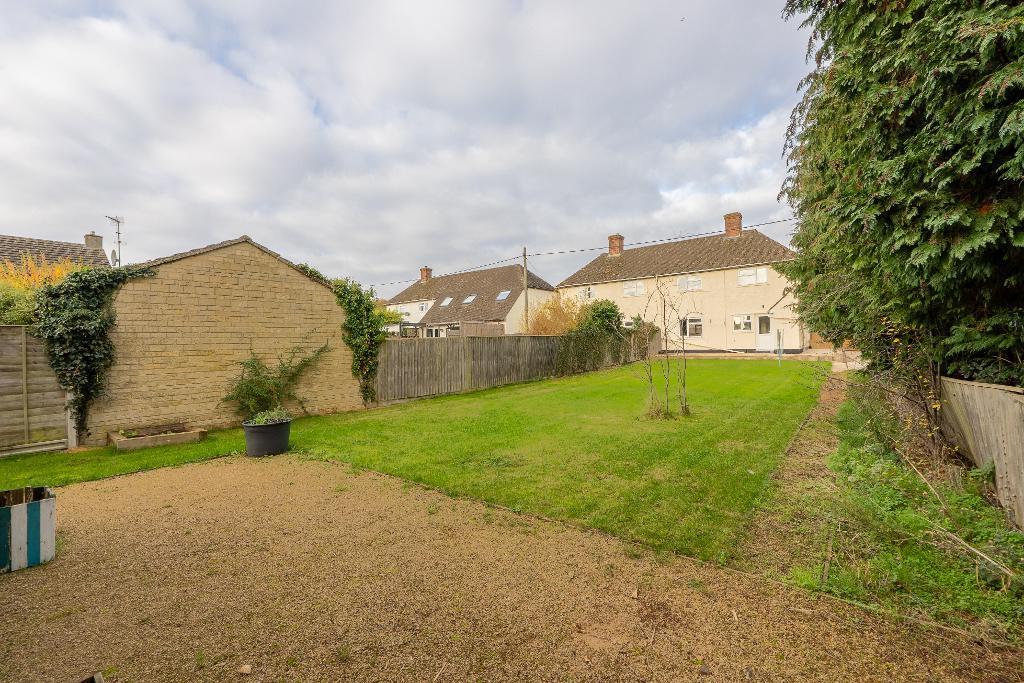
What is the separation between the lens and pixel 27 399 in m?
7.39

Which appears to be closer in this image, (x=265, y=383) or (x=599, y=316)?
(x=265, y=383)

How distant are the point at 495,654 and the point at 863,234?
197 inches

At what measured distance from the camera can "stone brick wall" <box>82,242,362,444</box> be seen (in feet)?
27.4

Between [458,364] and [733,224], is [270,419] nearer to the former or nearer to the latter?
→ [458,364]

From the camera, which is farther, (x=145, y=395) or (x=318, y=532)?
(x=145, y=395)

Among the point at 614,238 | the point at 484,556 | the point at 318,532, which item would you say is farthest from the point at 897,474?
the point at 614,238

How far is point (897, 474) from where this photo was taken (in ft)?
15.8

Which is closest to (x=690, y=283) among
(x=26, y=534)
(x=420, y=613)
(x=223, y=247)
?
(x=223, y=247)

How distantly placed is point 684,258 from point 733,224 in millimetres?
3986

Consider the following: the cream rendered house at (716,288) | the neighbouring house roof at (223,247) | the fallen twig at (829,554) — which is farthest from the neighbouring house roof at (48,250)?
the cream rendered house at (716,288)

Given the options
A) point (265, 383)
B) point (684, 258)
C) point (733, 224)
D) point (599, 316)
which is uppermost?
point (733, 224)

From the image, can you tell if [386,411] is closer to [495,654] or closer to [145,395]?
[145,395]

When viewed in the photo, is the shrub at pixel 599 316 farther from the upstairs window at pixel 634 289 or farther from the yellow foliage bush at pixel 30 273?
the yellow foliage bush at pixel 30 273

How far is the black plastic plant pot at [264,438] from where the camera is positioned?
23.0 feet
